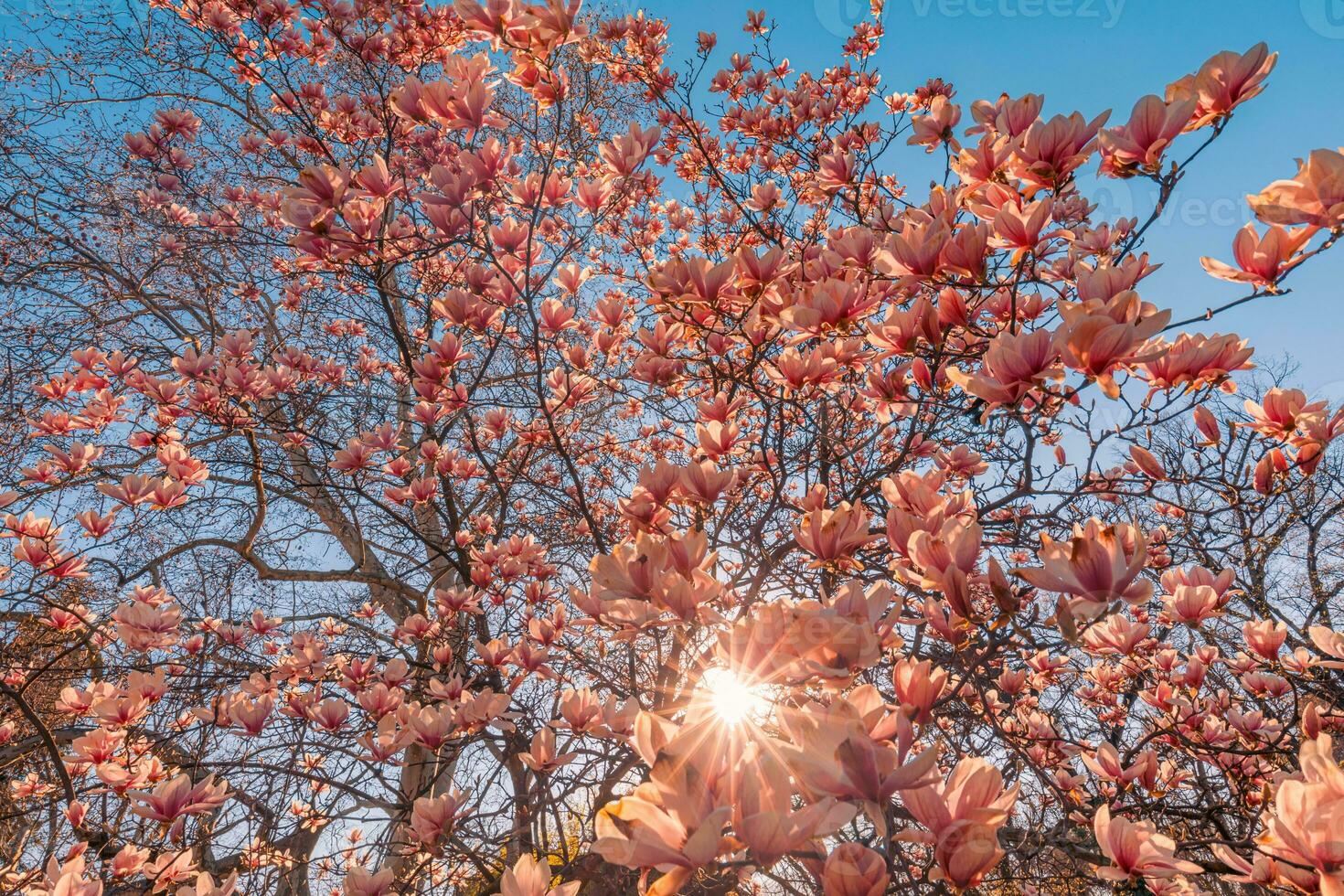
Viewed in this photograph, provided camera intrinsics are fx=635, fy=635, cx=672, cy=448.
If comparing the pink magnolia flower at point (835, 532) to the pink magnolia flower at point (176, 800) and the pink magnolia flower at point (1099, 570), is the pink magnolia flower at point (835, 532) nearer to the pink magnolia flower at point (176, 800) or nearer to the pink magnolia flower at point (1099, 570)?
the pink magnolia flower at point (1099, 570)

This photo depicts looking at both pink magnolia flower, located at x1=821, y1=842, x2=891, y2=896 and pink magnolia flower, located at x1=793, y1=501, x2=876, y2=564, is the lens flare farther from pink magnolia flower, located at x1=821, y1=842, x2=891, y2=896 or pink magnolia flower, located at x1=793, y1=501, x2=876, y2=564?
pink magnolia flower, located at x1=793, y1=501, x2=876, y2=564

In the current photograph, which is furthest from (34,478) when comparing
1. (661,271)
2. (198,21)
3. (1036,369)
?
(1036,369)

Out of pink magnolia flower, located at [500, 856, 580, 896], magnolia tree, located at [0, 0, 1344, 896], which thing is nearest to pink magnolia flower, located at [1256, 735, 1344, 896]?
magnolia tree, located at [0, 0, 1344, 896]

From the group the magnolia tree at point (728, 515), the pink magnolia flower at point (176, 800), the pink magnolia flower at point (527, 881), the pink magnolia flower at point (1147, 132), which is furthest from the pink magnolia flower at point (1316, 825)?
the pink magnolia flower at point (176, 800)

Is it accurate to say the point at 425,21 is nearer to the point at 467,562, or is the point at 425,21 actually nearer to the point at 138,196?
the point at 467,562

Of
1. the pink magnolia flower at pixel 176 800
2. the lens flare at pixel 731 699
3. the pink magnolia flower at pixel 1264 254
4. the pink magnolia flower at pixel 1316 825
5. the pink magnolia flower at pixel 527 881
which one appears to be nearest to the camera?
the pink magnolia flower at pixel 1316 825

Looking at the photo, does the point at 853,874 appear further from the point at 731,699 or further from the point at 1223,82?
the point at 1223,82

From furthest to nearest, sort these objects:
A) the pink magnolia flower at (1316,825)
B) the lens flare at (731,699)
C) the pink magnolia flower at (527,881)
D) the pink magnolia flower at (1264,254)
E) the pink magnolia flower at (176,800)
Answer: the pink magnolia flower at (176,800)
the pink magnolia flower at (1264,254)
the pink magnolia flower at (527,881)
the lens flare at (731,699)
the pink magnolia flower at (1316,825)

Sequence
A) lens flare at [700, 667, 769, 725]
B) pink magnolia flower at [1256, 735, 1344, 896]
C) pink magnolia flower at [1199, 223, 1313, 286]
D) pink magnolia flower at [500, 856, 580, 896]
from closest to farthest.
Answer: pink magnolia flower at [1256, 735, 1344, 896], lens flare at [700, 667, 769, 725], pink magnolia flower at [500, 856, 580, 896], pink magnolia flower at [1199, 223, 1313, 286]

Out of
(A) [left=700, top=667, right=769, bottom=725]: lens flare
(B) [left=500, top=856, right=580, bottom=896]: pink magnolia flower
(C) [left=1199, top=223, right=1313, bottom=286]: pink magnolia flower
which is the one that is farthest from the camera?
(C) [left=1199, top=223, right=1313, bottom=286]: pink magnolia flower

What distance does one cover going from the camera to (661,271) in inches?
57.7

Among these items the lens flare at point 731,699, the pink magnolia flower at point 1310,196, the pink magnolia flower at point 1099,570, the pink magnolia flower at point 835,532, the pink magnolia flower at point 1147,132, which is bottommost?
the lens flare at point 731,699

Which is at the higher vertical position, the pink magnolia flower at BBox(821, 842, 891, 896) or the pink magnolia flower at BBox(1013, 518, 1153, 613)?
the pink magnolia flower at BBox(1013, 518, 1153, 613)

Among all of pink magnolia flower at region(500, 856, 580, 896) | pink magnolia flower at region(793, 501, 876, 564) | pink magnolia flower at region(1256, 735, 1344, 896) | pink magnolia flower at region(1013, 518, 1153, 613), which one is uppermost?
pink magnolia flower at region(793, 501, 876, 564)
